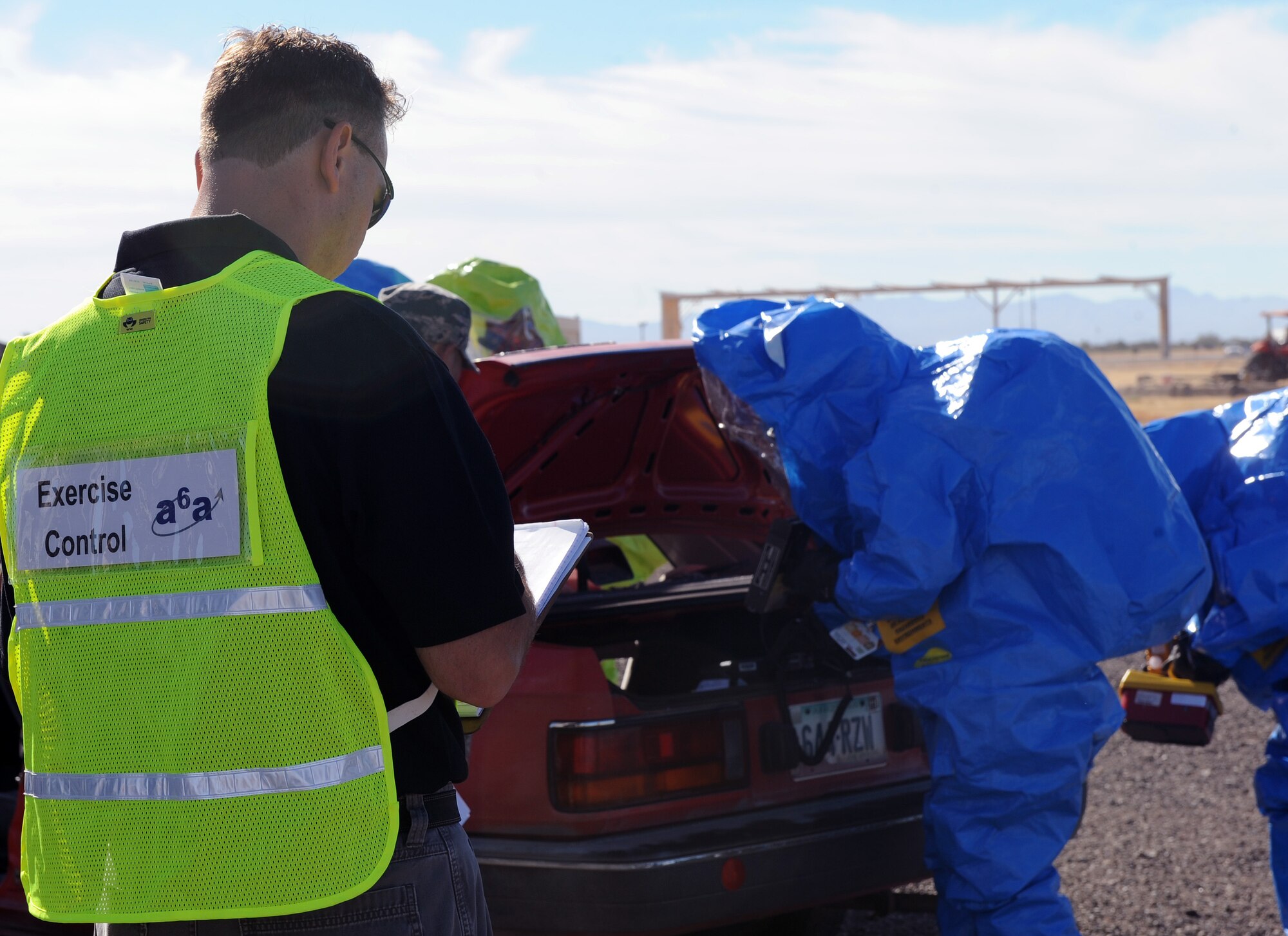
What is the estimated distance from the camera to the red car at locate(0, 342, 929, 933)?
2.95 meters

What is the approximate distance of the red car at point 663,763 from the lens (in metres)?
2.95

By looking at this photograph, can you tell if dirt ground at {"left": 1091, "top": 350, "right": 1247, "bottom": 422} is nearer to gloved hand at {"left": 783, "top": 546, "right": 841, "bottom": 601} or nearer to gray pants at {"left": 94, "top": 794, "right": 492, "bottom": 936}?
gloved hand at {"left": 783, "top": 546, "right": 841, "bottom": 601}

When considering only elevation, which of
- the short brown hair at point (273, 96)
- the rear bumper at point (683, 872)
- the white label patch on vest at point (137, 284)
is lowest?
the rear bumper at point (683, 872)

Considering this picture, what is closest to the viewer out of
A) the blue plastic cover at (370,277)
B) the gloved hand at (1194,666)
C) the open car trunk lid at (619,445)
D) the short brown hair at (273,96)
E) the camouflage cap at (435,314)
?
the short brown hair at (273,96)

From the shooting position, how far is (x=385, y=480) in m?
1.40

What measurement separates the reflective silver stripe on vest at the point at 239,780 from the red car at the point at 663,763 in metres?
1.08

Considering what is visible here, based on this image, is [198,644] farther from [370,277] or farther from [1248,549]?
[370,277]

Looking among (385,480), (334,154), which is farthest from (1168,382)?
(385,480)

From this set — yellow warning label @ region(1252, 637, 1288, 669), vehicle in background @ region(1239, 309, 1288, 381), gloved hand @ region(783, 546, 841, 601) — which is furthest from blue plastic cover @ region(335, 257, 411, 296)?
vehicle in background @ region(1239, 309, 1288, 381)

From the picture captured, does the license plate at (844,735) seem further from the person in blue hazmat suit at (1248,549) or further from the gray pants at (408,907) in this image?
the gray pants at (408,907)

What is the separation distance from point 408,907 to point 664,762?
161 centimetres

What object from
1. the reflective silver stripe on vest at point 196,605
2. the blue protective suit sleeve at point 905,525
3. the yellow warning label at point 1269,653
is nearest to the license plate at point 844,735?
the blue protective suit sleeve at point 905,525

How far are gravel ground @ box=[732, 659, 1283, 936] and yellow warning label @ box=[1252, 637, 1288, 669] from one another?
85 cm

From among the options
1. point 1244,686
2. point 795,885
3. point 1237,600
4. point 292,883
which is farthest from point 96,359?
point 1244,686
